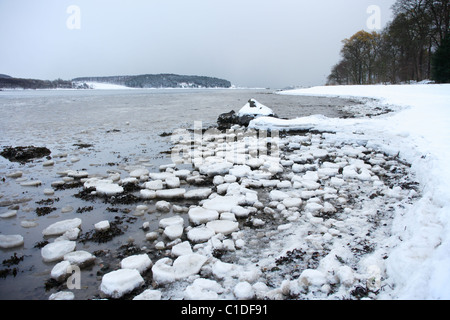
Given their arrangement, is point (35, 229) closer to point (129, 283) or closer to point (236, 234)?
point (129, 283)

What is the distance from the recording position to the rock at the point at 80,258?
99.5 inches

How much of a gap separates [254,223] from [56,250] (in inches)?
85.7

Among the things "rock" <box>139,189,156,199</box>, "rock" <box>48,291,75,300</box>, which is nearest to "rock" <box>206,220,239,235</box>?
"rock" <box>139,189,156,199</box>

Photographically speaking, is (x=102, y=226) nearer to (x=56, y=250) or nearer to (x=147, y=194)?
(x=56, y=250)

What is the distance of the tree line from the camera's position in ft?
80.8

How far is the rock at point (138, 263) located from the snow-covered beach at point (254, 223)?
0.01 meters

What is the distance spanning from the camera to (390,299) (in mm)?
1768

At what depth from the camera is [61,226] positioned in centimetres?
324

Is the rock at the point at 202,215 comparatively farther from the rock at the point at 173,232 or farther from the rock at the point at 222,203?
the rock at the point at 173,232

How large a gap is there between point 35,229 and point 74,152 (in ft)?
15.2

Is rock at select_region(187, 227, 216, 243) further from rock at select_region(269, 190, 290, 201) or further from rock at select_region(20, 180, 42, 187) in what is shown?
rock at select_region(20, 180, 42, 187)

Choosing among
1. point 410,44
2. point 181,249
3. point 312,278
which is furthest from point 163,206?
point 410,44

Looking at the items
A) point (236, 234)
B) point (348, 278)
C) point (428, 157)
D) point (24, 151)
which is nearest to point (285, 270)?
point (348, 278)

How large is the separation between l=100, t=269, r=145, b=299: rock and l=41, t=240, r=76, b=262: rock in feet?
2.55
